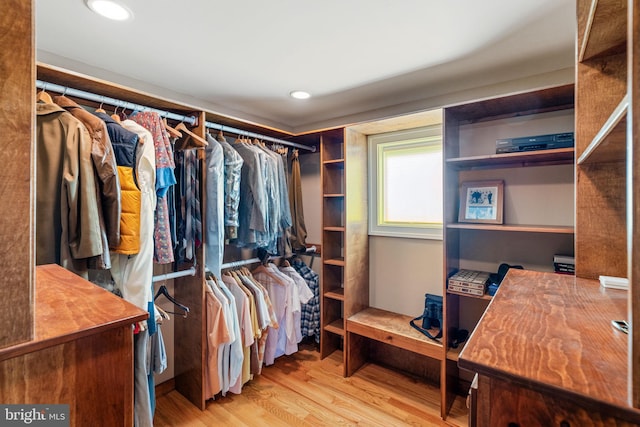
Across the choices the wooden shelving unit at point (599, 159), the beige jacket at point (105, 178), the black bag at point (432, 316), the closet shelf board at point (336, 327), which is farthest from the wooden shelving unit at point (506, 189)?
the beige jacket at point (105, 178)

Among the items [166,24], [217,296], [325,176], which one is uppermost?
[166,24]

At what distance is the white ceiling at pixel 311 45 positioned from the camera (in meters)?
1.35

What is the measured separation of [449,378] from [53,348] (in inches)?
89.5

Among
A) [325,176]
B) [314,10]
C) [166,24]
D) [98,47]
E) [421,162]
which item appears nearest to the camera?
[314,10]

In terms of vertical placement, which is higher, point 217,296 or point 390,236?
point 390,236

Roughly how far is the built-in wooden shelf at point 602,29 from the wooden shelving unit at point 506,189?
2.31 ft

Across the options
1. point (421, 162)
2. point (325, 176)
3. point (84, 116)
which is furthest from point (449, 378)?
point (84, 116)

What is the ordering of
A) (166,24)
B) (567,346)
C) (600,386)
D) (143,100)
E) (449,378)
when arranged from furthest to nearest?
1. (449,378)
2. (143,100)
3. (166,24)
4. (567,346)
5. (600,386)

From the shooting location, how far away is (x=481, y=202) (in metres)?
2.14

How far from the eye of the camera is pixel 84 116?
148 cm

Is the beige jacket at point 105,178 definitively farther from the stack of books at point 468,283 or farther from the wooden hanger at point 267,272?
the stack of books at point 468,283

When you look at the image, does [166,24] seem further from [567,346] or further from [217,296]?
[567,346]

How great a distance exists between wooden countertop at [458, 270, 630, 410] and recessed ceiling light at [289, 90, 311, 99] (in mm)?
1965

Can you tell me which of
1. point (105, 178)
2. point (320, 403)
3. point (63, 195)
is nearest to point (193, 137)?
point (105, 178)
